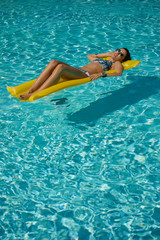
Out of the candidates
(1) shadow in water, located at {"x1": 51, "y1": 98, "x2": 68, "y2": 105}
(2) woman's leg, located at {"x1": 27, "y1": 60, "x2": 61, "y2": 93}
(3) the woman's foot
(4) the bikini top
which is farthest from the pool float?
(4) the bikini top

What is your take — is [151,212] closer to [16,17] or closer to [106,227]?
[106,227]

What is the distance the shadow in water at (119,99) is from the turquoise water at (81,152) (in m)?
0.01

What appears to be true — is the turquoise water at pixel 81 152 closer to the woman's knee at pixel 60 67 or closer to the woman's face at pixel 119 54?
the woman's face at pixel 119 54

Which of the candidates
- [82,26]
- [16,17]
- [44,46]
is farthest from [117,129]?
[16,17]

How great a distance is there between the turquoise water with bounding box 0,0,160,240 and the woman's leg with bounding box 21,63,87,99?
44cm

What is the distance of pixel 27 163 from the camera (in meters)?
3.58

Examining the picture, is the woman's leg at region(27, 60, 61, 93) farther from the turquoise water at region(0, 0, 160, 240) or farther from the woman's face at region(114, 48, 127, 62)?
the woman's face at region(114, 48, 127, 62)

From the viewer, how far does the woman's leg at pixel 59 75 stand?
425 centimetres

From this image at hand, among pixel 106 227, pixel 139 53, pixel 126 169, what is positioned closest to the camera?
pixel 106 227

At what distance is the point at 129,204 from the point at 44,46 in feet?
17.0

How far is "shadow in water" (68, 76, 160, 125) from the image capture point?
14.7 ft

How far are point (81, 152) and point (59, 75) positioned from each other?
124 centimetres

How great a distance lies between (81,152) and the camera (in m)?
3.75

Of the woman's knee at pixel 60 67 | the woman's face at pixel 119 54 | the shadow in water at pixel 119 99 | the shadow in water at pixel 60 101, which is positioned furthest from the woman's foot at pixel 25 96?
the woman's face at pixel 119 54
